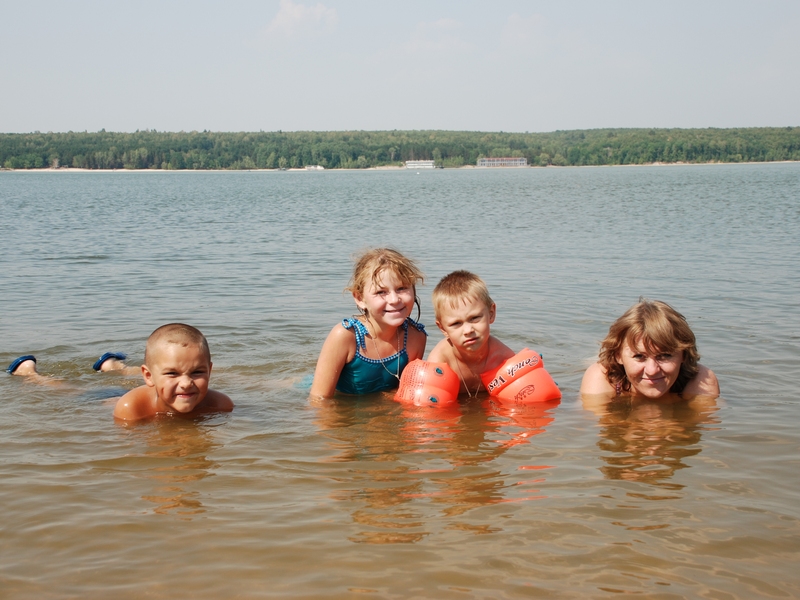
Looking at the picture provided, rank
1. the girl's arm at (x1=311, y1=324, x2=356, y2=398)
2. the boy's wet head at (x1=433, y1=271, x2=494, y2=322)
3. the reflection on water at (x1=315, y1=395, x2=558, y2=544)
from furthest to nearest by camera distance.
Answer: the girl's arm at (x1=311, y1=324, x2=356, y2=398)
the boy's wet head at (x1=433, y1=271, x2=494, y2=322)
the reflection on water at (x1=315, y1=395, x2=558, y2=544)

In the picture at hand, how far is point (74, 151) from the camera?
154 metres

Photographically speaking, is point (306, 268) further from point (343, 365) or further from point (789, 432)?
point (789, 432)

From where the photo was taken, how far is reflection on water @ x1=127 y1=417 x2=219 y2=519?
402cm

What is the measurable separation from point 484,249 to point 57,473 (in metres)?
14.1

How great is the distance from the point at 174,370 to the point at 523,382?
8.34ft

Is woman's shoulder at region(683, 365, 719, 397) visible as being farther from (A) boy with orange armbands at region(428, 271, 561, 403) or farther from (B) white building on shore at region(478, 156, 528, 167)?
(B) white building on shore at region(478, 156, 528, 167)

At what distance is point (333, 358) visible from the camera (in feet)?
19.7

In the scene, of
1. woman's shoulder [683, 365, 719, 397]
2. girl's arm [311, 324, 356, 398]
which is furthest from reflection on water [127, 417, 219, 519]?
woman's shoulder [683, 365, 719, 397]

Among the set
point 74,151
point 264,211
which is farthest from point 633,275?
point 74,151

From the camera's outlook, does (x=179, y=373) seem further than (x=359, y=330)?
No

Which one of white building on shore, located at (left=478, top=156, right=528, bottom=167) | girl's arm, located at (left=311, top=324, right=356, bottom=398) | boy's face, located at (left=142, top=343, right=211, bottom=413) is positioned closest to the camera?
boy's face, located at (left=142, top=343, right=211, bottom=413)

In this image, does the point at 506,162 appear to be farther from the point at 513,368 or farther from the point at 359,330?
the point at 513,368

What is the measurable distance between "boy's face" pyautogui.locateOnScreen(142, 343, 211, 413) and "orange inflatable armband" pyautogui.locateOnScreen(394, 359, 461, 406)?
1488 millimetres

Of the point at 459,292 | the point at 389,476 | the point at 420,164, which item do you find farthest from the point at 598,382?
the point at 420,164
